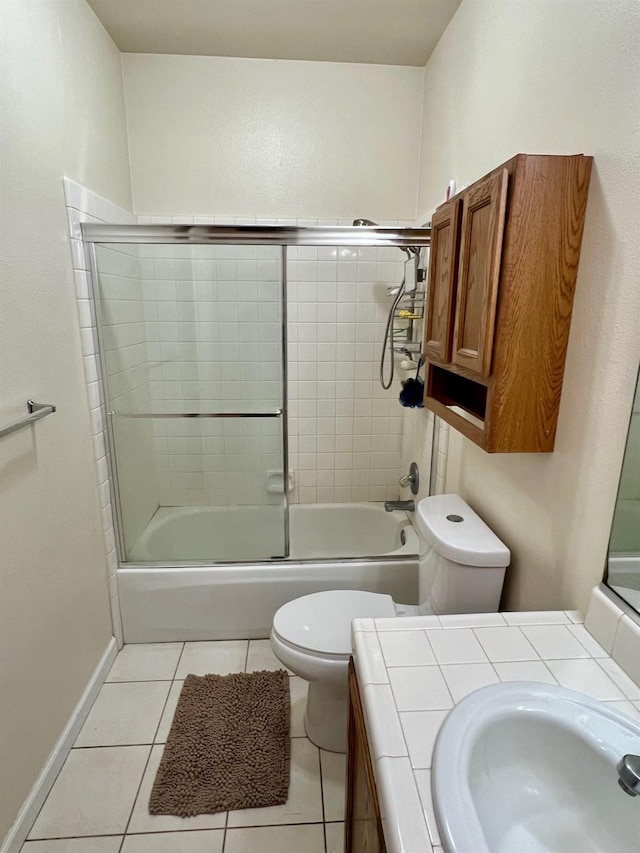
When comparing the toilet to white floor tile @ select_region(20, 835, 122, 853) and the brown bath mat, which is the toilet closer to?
the brown bath mat

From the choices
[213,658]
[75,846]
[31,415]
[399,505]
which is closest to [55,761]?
[75,846]

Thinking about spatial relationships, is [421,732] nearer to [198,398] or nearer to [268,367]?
[268,367]

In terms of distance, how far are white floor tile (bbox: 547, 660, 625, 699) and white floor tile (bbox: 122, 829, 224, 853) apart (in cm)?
112

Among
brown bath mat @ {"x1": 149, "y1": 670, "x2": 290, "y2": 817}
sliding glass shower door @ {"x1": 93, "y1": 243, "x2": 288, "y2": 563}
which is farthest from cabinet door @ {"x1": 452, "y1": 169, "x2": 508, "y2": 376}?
brown bath mat @ {"x1": 149, "y1": 670, "x2": 290, "y2": 817}

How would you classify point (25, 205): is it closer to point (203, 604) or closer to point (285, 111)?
point (285, 111)

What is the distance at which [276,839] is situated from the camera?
53.1 inches

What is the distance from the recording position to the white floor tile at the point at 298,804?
1.40 meters

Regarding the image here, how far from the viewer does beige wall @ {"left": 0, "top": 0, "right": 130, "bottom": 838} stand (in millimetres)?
1292

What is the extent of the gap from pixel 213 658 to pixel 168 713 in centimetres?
31

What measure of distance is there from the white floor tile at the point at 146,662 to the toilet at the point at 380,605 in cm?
69

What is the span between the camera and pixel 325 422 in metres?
2.74

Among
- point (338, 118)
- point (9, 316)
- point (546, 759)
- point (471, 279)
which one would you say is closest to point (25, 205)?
point (9, 316)

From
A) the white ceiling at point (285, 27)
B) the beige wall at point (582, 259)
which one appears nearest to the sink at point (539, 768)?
the beige wall at point (582, 259)

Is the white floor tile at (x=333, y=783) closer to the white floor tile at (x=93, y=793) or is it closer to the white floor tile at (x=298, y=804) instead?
the white floor tile at (x=298, y=804)
